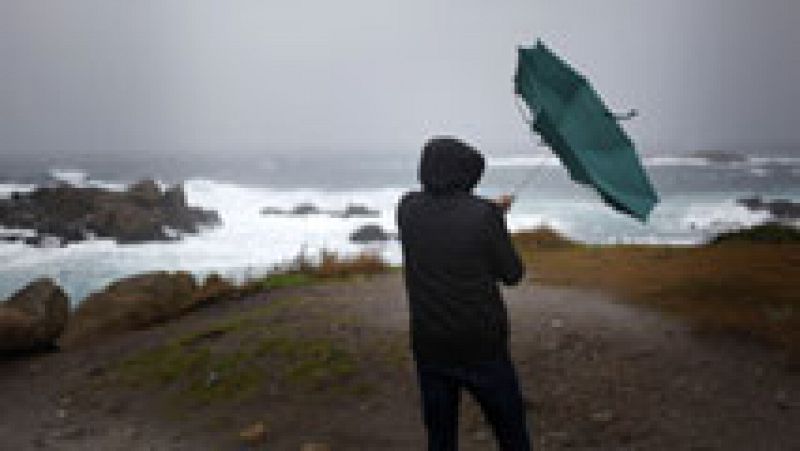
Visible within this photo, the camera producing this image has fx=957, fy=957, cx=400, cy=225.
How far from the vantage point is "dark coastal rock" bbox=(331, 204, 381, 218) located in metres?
56.2

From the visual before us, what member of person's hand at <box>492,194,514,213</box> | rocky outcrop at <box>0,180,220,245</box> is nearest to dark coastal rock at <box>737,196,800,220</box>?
rocky outcrop at <box>0,180,220,245</box>

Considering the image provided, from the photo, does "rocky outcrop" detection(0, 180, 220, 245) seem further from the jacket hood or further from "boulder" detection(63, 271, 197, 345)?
the jacket hood

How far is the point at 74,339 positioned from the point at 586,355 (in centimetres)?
722

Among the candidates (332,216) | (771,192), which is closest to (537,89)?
(332,216)

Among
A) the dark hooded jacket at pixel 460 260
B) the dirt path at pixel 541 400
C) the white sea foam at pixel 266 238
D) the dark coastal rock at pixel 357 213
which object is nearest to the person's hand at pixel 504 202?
the dark hooded jacket at pixel 460 260

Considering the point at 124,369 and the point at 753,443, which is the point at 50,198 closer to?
the point at 124,369

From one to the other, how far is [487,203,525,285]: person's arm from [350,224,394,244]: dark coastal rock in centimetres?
3938

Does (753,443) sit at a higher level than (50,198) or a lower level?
lower

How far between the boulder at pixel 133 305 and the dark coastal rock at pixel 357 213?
42.1 metres

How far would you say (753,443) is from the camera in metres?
6.98

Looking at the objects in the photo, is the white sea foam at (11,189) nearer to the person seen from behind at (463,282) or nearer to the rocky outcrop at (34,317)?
the rocky outcrop at (34,317)

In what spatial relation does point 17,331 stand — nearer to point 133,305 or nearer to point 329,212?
point 133,305

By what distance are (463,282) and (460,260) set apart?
12cm

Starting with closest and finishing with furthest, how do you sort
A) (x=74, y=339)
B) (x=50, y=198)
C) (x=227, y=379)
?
(x=227, y=379) → (x=74, y=339) → (x=50, y=198)
